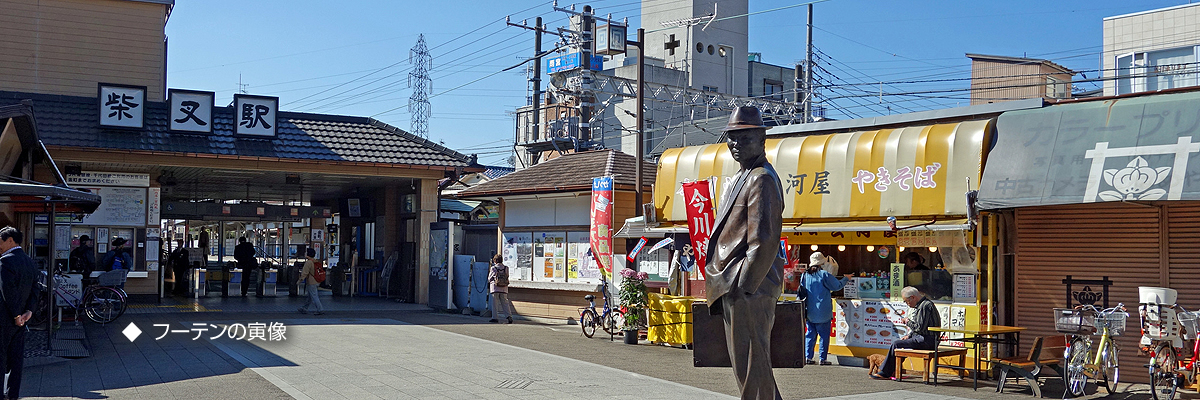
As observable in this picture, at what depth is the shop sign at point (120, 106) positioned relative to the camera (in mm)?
20641

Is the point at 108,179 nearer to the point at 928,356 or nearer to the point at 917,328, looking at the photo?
the point at 917,328

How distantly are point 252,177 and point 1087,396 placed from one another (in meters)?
20.9

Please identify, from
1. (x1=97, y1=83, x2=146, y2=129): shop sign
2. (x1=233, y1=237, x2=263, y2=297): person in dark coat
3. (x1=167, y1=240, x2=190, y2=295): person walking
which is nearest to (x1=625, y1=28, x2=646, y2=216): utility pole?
(x1=97, y1=83, x2=146, y2=129): shop sign

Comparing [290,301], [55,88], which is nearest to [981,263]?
[290,301]

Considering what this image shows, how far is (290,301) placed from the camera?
25375mm

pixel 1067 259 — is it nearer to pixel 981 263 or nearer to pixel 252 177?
pixel 981 263

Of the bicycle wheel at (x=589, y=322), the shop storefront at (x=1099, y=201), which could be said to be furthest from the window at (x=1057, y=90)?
the bicycle wheel at (x=589, y=322)

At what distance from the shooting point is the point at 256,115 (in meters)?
22.1

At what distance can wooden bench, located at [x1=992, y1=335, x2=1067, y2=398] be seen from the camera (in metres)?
11.1

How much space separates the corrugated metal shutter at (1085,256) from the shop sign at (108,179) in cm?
1886

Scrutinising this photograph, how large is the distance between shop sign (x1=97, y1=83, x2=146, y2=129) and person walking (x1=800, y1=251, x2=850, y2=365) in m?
15.1

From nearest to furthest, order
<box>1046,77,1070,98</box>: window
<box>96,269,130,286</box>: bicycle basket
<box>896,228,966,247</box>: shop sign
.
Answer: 1. <box>896,228,966,247</box>: shop sign
2. <box>96,269,130,286</box>: bicycle basket
3. <box>1046,77,1070,98</box>: window

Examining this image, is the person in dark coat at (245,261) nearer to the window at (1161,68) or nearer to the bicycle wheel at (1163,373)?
the bicycle wheel at (1163,373)

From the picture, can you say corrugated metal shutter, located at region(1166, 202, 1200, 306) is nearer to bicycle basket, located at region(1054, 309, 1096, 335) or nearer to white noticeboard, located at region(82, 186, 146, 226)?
bicycle basket, located at region(1054, 309, 1096, 335)
